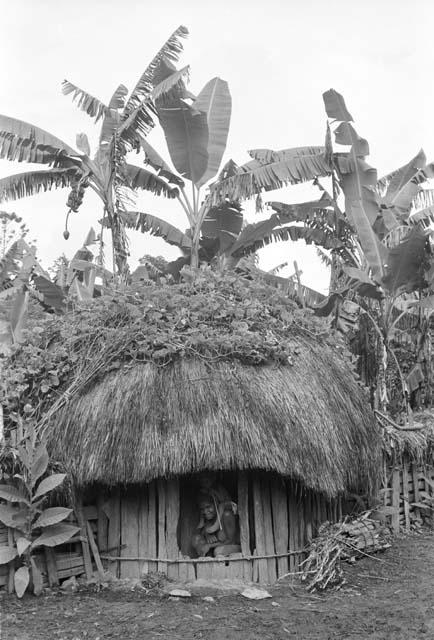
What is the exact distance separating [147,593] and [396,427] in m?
4.67

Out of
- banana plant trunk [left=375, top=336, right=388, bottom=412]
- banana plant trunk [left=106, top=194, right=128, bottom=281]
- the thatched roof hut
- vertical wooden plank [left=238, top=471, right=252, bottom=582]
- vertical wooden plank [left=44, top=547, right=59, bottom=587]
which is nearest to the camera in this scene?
vertical wooden plank [left=44, top=547, right=59, bottom=587]

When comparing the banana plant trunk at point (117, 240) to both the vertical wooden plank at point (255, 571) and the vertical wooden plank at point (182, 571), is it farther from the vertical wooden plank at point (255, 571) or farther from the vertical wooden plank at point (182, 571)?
the vertical wooden plank at point (255, 571)

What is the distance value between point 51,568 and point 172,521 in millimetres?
1272

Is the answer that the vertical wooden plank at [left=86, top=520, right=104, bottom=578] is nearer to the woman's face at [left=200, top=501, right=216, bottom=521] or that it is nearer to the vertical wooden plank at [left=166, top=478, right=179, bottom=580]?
the vertical wooden plank at [left=166, top=478, right=179, bottom=580]

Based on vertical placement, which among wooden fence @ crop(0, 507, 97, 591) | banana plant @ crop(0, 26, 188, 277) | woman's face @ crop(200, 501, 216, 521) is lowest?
wooden fence @ crop(0, 507, 97, 591)

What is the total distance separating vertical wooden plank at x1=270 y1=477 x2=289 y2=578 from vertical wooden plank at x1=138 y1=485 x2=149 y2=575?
135cm

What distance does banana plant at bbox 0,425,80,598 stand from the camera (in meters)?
6.16

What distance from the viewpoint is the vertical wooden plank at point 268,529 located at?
22.8ft

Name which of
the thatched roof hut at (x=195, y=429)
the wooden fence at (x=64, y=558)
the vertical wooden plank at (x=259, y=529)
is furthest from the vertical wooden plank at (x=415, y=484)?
the wooden fence at (x=64, y=558)

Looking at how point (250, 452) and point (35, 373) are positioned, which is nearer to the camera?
point (250, 452)

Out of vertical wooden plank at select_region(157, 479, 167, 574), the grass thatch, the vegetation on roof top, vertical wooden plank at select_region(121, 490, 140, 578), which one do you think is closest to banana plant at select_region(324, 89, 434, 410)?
the grass thatch

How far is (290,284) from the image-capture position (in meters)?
12.6

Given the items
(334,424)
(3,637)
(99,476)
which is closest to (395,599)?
(334,424)

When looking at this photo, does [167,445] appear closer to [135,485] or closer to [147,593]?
[135,485]
